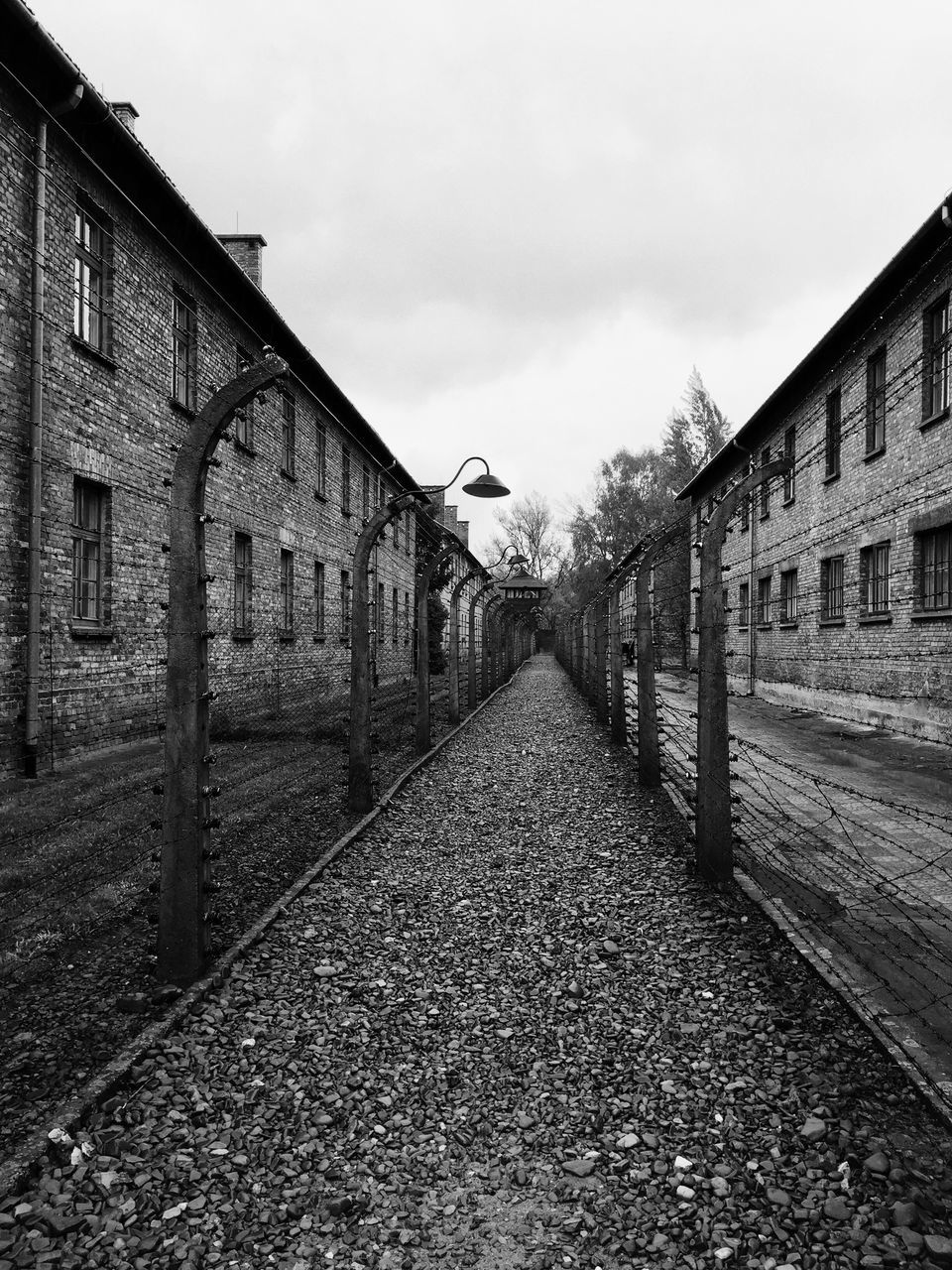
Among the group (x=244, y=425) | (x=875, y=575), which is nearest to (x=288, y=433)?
(x=244, y=425)

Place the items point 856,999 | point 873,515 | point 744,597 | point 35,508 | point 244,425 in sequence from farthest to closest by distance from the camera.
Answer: point 744,597 → point 244,425 → point 873,515 → point 35,508 → point 856,999

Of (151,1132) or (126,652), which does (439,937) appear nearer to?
(151,1132)

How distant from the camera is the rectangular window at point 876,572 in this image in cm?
1365

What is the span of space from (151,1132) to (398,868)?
308cm

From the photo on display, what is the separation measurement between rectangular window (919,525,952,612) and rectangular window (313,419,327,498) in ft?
38.5

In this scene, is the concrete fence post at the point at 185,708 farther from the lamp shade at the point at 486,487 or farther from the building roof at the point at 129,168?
the lamp shade at the point at 486,487

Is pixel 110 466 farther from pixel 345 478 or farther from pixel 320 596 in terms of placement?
pixel 345 478

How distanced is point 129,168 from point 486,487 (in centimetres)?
594

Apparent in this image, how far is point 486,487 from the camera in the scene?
32.8 feet

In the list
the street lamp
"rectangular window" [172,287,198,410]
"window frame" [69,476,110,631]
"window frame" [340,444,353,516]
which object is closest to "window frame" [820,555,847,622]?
"window frame" [340,444,353,516]

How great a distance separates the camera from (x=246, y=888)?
4930mm

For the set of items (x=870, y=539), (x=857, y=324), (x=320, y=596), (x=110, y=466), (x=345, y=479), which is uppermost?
(x=857, y=324)

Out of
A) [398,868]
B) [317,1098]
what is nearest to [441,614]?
[398,868]

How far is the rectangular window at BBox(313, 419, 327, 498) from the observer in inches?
717
